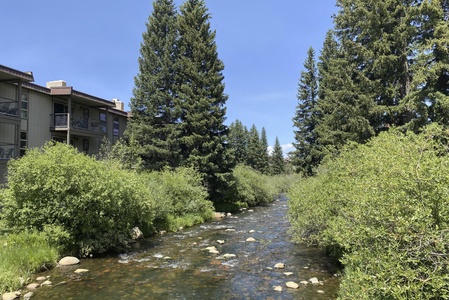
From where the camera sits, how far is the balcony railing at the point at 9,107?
19.3 m

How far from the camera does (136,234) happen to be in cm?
1645

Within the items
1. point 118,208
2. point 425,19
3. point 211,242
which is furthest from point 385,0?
point 118,208

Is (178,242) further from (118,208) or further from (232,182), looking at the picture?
(232,182)

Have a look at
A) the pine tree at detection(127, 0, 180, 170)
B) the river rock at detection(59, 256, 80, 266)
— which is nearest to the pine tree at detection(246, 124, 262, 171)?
the pine tree at detection(127, 0, 180, 170)

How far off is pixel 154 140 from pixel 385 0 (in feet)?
66.7

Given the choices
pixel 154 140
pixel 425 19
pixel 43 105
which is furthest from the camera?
pixel 154 140

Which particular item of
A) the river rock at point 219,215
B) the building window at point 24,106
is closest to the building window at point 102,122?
the building window at point 24,106

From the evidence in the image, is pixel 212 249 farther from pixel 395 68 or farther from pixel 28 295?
pixel 395 68

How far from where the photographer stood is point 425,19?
17297 mm

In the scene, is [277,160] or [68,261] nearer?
[68,261]

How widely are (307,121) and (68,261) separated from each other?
113 feet

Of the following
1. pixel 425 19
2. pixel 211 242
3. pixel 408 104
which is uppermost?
pixel 425 19

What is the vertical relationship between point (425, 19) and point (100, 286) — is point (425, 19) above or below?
above

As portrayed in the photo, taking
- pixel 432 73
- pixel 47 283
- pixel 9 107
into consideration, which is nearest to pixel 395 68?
pixel 432 73
